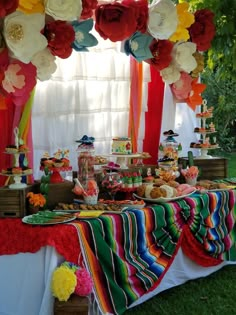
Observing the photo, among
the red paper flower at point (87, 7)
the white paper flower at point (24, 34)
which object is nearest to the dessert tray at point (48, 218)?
the white paper flower at point (24, 34)

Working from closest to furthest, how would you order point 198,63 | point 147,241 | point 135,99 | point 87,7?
1. point 87,7
2. point 147,241
3. point 198,63
4. point 135,99

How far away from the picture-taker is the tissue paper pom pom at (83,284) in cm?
229

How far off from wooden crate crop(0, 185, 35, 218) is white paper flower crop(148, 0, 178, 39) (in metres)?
1.21

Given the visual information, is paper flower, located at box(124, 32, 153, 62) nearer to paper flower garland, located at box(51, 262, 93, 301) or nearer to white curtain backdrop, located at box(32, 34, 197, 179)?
white curtain backdrop, located at box(32, 34, 197, 179)

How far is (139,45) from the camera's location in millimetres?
2969

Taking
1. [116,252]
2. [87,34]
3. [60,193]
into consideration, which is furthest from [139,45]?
[116,252]

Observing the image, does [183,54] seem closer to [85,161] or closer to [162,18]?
[162,18]

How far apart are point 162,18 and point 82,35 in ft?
1.64

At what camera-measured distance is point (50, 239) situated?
2.33 m

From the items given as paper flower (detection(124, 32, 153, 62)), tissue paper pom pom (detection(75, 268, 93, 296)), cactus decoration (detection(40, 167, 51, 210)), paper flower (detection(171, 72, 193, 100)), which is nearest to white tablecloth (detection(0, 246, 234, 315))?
tissue paper pom pom (detection(75, 268, 93, 296))

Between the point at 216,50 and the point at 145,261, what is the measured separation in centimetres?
154

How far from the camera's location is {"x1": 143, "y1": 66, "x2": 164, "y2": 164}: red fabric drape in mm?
3785

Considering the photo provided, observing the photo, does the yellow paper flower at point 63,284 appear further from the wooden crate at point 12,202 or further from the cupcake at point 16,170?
the cupcake at point 16,170

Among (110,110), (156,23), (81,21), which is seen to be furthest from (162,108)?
(81,21)
